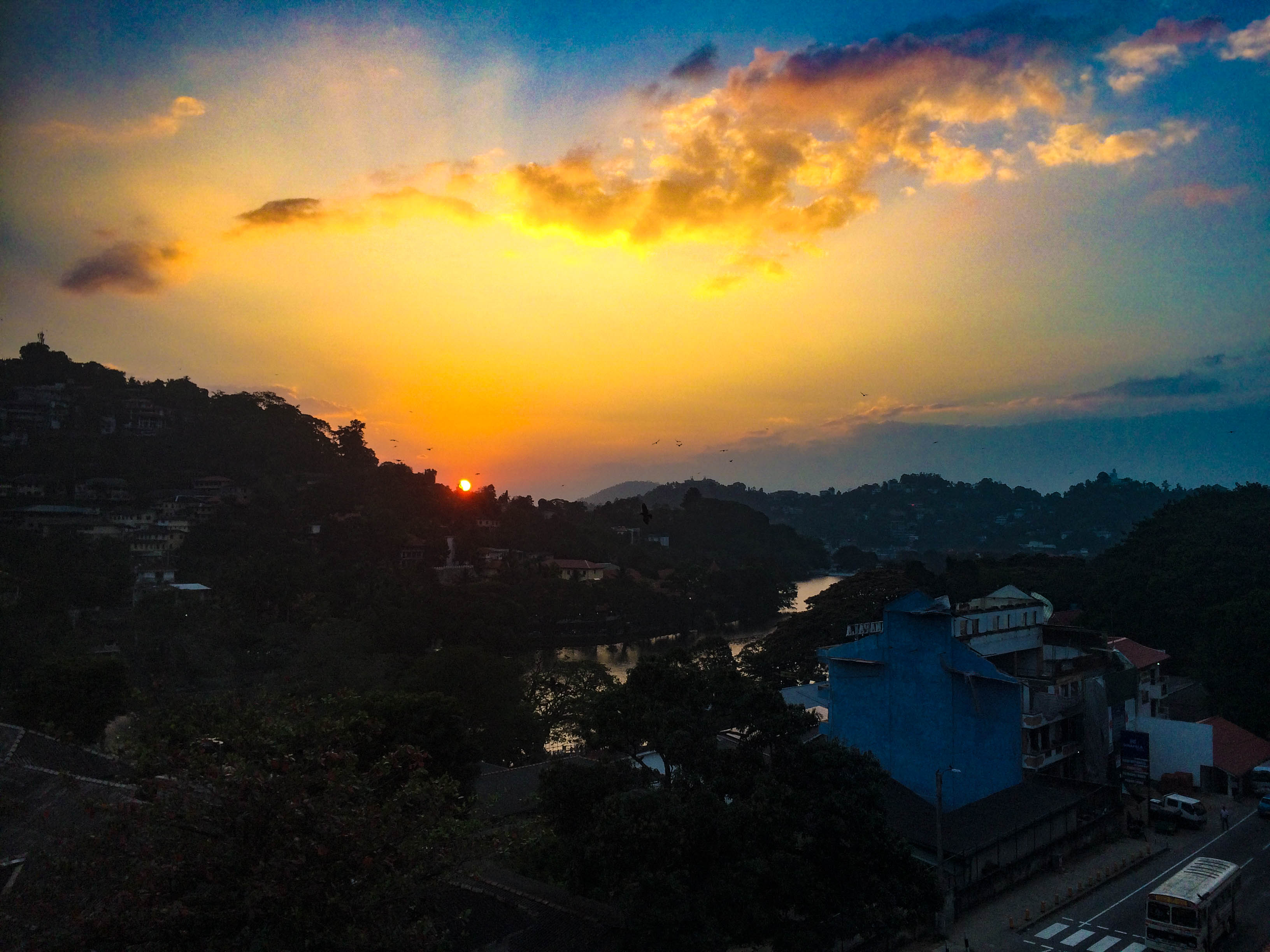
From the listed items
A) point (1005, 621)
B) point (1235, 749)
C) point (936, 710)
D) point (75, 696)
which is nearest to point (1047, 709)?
point (1005, 621)

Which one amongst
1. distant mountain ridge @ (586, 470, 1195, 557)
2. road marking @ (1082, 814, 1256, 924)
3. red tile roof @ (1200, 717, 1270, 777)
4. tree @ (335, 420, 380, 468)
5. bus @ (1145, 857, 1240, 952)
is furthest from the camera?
distant mountain ridge @ (586, 470, 1195, 557)

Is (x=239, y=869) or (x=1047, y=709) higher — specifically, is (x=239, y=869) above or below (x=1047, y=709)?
above

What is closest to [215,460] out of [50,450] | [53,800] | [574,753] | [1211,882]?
[50,450]

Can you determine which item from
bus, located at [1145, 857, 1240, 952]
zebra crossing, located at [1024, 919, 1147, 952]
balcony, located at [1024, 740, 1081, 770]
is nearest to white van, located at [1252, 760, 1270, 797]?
balcony, located at [1024, 740, 1081, 770]

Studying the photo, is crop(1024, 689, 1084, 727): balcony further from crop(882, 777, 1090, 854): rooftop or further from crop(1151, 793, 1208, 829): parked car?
crop(1151, 793, 1208, 829): parked car

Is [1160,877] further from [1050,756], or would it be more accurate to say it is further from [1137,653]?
[1137,653]

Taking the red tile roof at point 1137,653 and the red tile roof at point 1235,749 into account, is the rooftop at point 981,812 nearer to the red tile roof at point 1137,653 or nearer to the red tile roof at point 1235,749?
the red tile roof at point 1235,749
